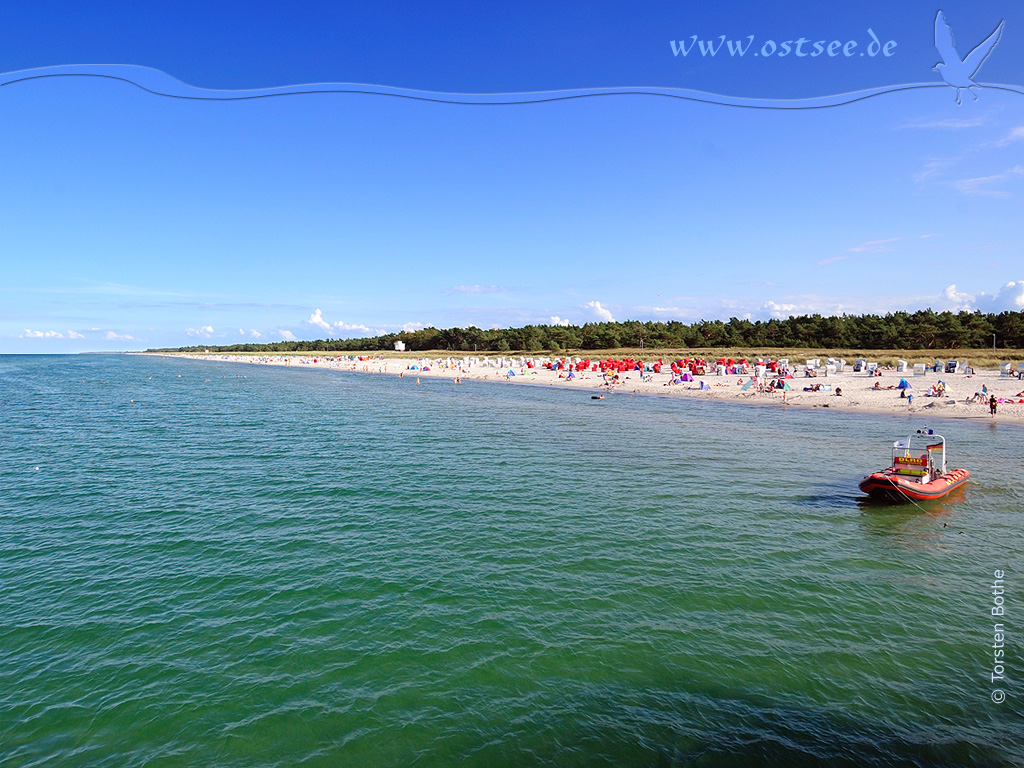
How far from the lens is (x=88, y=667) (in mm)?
11469

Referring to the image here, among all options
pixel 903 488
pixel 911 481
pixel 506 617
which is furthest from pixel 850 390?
pixel 506 617

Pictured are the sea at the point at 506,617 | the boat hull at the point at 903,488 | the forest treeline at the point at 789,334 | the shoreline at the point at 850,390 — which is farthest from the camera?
the forest treeline at the point at 789,334

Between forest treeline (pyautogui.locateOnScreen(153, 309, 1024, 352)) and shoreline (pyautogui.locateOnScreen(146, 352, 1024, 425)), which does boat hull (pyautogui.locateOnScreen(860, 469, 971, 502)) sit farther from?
forest treeline (pyautogui.locateOnScreen(153, 309, 1024, 352))

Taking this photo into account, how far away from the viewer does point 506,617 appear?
1334cm

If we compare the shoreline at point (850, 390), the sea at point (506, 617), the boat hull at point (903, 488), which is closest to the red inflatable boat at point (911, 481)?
the boat hull at point (903, 488)

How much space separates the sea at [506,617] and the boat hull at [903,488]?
18.0 inches

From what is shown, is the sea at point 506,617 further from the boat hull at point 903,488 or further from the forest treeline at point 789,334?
the forest treeline at point 789,334

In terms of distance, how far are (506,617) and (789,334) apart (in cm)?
13349

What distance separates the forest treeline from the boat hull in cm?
10232

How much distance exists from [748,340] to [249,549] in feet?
440

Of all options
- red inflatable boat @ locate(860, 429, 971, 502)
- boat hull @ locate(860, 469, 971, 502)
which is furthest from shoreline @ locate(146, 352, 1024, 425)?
boat hull @ locate(860, 469, 971, 502)

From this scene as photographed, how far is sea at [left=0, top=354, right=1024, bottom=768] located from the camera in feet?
31.6

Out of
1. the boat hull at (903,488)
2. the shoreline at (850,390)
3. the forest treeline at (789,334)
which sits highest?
the forest treeline at (789,334)

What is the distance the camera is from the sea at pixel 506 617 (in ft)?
31.6
